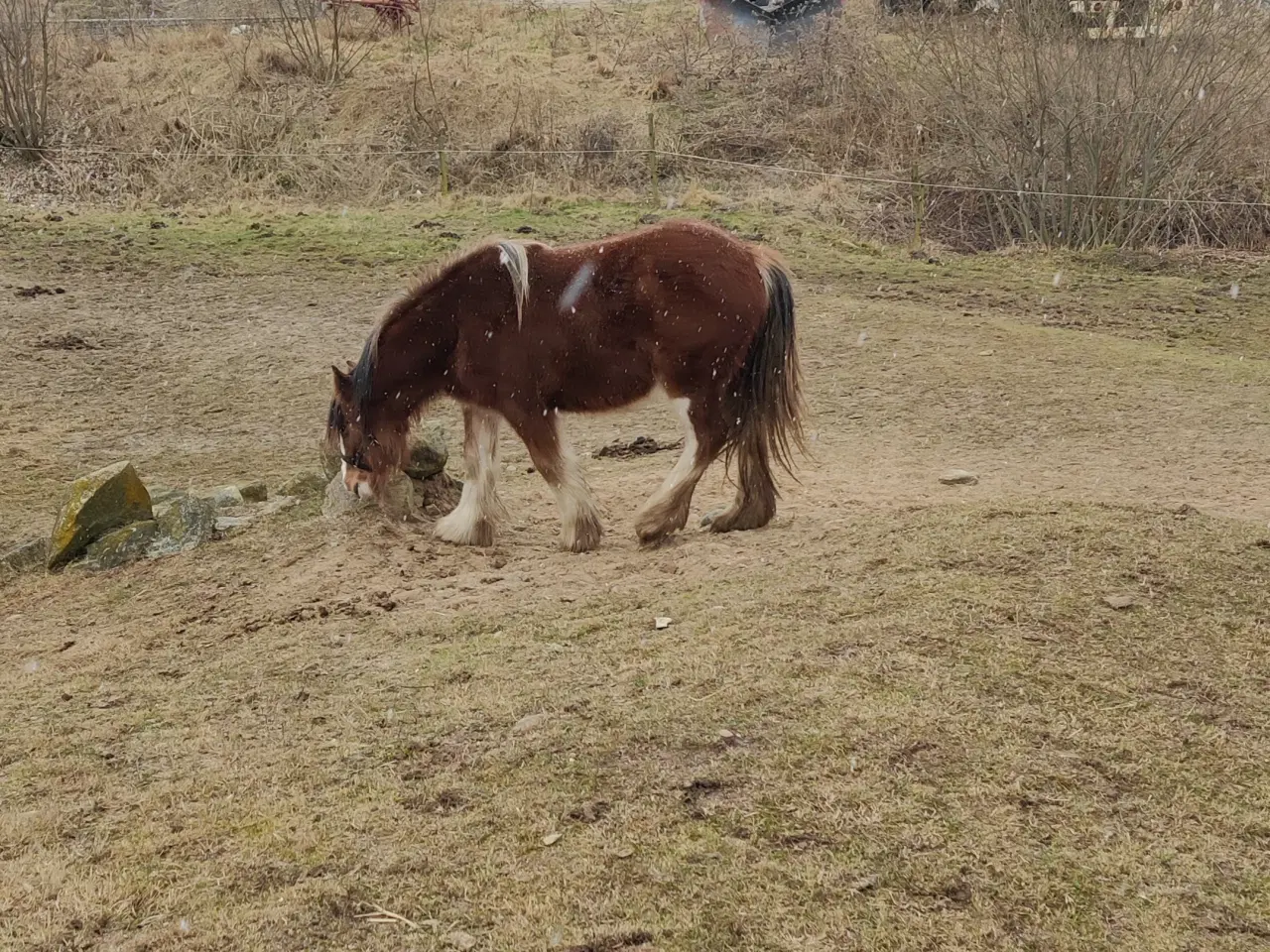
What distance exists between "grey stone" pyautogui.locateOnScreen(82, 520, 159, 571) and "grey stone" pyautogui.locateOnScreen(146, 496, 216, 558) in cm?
4

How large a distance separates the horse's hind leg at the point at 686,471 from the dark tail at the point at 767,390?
0.10 m

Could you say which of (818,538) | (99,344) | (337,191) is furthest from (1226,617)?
(337,191)

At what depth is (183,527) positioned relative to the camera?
560 centimetres

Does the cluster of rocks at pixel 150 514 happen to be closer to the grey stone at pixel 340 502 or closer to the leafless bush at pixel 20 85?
the grey stone at pixel 340 502

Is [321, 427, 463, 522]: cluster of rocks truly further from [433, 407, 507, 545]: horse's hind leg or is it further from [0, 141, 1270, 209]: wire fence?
[0, 141, 1270, 209]: wire fence

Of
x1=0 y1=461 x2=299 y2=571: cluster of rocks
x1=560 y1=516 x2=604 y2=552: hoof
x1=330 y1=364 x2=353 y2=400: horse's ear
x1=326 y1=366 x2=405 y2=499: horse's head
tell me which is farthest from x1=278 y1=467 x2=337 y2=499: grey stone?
x1=560 y1=516 x2=604 y2=552: hoof

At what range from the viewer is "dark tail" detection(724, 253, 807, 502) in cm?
516

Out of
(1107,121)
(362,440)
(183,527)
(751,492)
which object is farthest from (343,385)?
(1107,121)

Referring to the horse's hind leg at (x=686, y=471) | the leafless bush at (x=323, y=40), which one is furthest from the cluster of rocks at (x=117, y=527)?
the leafless bush at (x=323, y=40)

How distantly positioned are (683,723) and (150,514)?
3.83 meters

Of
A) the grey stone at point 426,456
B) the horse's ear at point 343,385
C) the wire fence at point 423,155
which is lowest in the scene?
the grey stone at point 426,456

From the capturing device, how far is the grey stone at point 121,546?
5.50m

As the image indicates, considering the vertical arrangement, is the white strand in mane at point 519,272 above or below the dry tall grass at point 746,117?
below

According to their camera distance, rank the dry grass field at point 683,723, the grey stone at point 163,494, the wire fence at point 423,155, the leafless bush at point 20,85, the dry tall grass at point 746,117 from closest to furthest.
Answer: the dry grass field at point 683,723, the grey stone at point 163,494, the dry tall grass at point 746,117, the wire fence at point 423,155, the leafless bush at point 20,85
